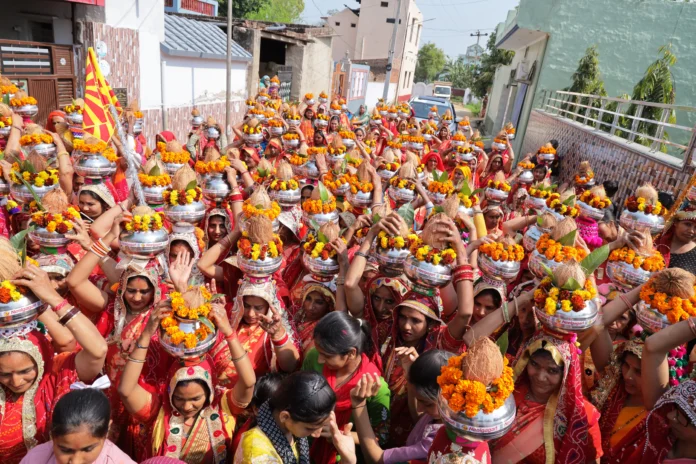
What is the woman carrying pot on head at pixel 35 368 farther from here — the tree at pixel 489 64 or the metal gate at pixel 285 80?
the tree at pixel 489 64

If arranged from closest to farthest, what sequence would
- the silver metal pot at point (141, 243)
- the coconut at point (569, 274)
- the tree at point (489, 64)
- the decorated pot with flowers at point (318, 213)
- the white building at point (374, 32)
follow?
1. the coconut at point (569, 274)
2. the silver metal pot at point (141, 243)
3. the decorated pot with flowers at point (318, 213)
4. the tree at point (489, 64)
5. the white building at point (374, 32)

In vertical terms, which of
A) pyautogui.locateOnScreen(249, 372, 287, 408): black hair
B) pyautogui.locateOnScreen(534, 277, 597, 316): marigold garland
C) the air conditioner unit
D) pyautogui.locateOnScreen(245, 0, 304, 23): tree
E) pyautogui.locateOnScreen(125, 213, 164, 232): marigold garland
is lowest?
pyautogui.locateOnScreen(249, 372, 287, 408): black hair

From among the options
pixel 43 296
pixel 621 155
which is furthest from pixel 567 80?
pixel 43 296

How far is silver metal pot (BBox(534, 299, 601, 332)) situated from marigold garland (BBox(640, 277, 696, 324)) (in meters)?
0.35

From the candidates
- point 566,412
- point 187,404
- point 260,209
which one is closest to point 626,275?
point 566,412

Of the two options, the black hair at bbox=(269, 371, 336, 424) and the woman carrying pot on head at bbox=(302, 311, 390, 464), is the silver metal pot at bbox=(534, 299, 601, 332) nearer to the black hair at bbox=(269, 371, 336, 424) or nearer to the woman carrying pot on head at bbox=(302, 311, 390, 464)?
the woman carrying pot on head at bbox=(302, 311, 390, 464)

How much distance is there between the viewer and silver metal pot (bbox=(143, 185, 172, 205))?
181 inches

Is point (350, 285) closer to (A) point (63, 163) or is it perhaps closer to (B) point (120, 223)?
(B) point (120, 223)

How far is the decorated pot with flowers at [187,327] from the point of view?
241cm

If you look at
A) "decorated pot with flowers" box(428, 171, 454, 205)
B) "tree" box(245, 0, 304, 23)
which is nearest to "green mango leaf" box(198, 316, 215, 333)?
"decorated pot with flowers" box(428, 171, 454, 205)

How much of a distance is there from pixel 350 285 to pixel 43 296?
6.07 feet

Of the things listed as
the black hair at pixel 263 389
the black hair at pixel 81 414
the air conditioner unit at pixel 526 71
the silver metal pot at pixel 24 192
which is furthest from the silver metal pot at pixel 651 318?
the air conditioner unit at pixel 526 71

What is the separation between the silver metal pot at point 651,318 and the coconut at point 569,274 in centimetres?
39

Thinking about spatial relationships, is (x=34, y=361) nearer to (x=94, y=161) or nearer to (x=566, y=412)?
(x=566, y=412)
